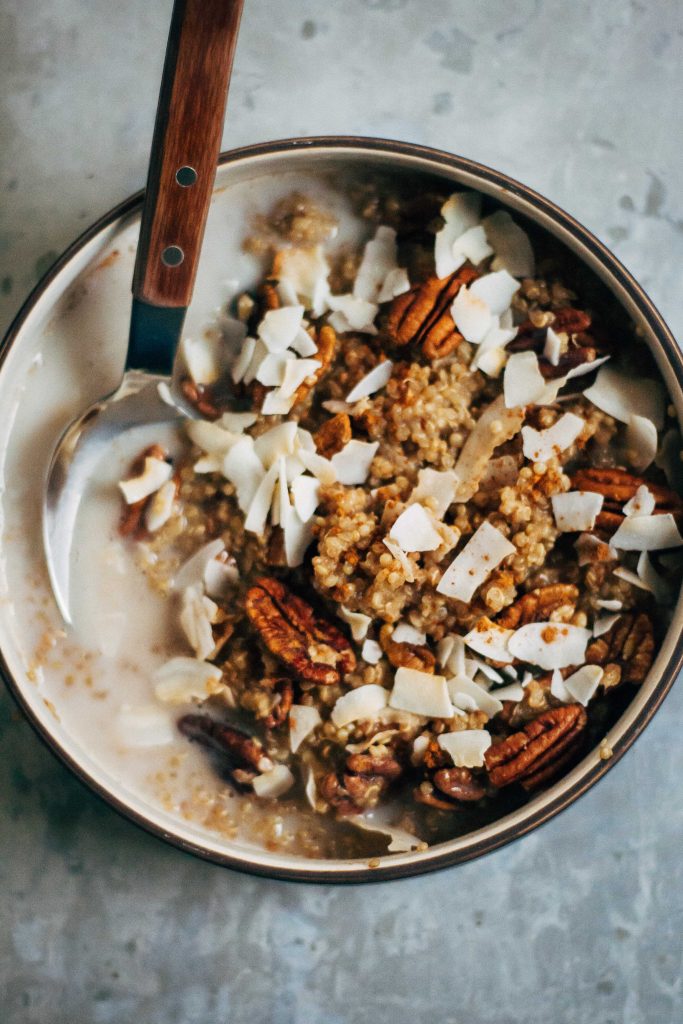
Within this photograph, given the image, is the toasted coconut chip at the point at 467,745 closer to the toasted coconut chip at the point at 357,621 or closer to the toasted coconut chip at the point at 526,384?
the toasted coconut chip at the point at 357,621

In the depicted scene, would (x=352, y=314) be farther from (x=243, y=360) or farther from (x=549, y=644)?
(x=549, y=644)

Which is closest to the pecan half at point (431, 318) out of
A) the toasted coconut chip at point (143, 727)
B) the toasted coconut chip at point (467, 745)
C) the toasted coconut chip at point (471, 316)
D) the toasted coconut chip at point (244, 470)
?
the toasted coconut chip at point (471, 316)

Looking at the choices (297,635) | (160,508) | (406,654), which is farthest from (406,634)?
(160,508)

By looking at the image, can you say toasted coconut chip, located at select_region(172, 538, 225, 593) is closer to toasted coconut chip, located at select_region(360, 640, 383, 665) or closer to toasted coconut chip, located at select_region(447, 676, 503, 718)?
toasted coconut chip, located at select_region(360, 640, 383, 665)

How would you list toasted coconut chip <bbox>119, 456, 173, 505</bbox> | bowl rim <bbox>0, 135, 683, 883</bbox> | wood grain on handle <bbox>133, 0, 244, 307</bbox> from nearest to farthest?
wood grain on handle <bbox>133, 0, 244, 307</bbox> < bowl rim <bbox>0, 135, 683, 883</bbox> < toasted coconut chip <bbox>119, 456, 173, 505</bbox>

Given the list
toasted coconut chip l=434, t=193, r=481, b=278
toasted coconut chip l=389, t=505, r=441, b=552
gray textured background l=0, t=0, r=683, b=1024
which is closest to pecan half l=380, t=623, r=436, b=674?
toasted coconut chip l=389, t=505, r=441, b=552

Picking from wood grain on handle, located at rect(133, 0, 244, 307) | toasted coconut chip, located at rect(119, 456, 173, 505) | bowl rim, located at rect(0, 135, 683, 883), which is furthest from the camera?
toasted coconut chip, located at rect(119, 456, 173, 505)

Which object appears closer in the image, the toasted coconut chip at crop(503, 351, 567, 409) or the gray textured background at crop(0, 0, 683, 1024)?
the toasted coconut chip at crop(503, 351, 567, 409)
